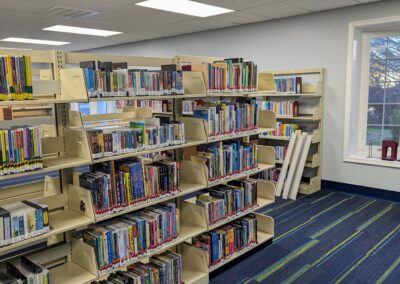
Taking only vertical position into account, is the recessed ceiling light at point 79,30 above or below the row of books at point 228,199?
above

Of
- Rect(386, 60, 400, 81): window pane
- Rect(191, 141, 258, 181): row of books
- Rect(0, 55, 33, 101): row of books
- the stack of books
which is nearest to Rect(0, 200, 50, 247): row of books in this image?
Rect(0, 55, 33, 101): row of books

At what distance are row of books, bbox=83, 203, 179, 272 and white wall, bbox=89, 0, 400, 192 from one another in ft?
10.9

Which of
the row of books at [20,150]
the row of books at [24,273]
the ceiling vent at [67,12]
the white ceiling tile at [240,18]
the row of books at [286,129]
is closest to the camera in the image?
the row of books at [20,150]

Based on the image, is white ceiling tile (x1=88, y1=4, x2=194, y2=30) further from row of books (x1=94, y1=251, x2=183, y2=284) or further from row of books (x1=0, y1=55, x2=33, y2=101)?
row of books (x1=94, y1=251, x2=183, y2=284)

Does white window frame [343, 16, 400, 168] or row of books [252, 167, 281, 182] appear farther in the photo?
row of books [252, 167, 281, 182]

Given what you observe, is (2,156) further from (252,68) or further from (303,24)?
(303,24)

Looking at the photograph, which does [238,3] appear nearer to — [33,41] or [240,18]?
[240,18]

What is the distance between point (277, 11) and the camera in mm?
4898

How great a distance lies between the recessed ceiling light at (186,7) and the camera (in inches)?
175

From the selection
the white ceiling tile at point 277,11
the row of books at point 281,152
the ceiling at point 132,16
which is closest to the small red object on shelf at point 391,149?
the row of books at point 281,152

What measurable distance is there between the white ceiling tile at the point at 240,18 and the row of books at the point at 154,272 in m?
3.61

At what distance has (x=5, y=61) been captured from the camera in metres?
1.80

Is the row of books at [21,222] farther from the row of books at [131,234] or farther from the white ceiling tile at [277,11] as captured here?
the white ceiling tile at [277,11]

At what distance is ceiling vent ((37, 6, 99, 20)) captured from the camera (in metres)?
4.61
